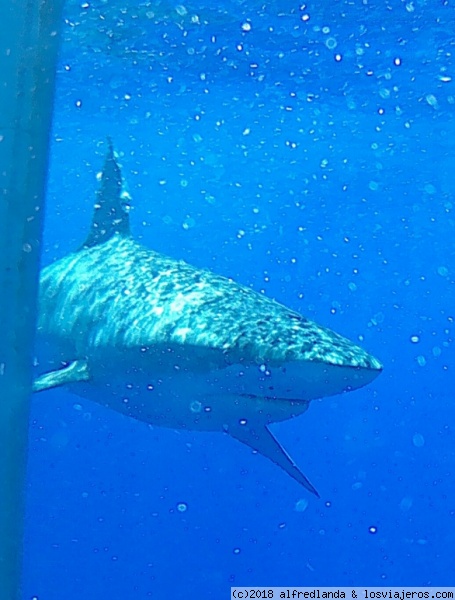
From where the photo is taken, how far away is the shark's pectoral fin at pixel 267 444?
4.69 metres

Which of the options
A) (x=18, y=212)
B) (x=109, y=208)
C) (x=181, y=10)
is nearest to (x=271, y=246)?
(x=181, y=10)

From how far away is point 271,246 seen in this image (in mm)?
66500

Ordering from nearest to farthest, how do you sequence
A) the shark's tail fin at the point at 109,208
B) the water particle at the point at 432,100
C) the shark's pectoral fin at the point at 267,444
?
the shark's pectoral fin at the point at 267,444
the shark's tail fin at the point at 109,208
the water particle at the point at 432,100

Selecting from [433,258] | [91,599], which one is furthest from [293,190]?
[91,599]

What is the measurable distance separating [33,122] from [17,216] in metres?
0.27

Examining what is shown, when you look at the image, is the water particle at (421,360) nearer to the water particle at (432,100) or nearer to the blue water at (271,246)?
the blue water at (271,246)

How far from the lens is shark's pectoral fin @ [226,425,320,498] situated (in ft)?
15.4

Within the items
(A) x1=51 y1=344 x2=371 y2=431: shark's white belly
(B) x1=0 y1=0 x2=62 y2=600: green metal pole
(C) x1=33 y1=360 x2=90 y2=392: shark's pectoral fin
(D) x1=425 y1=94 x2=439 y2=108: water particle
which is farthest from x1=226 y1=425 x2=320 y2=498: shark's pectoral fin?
(D) x1=425 y1=94 x2=439 y2=108: water particle

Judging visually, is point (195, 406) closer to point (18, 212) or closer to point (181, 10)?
point (18, 212)

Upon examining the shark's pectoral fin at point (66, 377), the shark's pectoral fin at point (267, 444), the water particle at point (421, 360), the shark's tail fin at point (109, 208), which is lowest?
the shark's pectoral fin at point (267, 444)

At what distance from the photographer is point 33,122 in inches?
71.2

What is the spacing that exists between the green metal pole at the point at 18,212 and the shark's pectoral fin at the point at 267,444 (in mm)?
2809

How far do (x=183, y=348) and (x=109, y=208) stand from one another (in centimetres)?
246

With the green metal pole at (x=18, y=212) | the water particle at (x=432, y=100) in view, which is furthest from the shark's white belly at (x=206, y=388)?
the water particle at (x=432, y=100)
